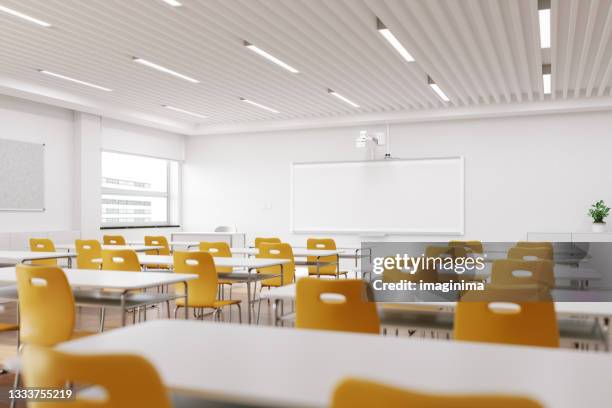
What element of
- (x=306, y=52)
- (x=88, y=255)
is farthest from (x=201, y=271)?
(x=306, y=52)

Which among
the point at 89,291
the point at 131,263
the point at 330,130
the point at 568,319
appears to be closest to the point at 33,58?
the point at 131,263

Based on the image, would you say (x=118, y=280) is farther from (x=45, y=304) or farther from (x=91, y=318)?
(x=91, y=318)

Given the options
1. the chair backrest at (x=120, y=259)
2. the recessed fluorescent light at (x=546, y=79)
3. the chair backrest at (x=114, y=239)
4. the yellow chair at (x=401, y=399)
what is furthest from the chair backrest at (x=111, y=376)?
the recessed fluorescent light at (x=546, y=79)

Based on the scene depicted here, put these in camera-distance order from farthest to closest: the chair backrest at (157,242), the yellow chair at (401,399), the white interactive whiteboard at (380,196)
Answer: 1. the white interactive whiteboard at (380,196)
2. the chair backrest at (157,242)
3. the yellow chair at (401,399)

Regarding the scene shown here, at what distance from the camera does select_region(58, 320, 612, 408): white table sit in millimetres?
1342

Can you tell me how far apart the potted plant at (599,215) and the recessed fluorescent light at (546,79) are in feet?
7.32

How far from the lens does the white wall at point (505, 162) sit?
1070 centimetres

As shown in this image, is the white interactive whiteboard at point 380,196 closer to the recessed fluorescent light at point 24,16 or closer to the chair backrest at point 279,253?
the chair backrest at point 279,253

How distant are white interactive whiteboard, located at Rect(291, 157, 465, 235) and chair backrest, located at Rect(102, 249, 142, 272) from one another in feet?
24.6

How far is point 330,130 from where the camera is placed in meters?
12.6

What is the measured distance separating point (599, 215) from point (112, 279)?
9.09 meters

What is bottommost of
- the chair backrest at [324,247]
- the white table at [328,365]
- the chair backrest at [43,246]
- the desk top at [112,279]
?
the chair backrest at [324,247]

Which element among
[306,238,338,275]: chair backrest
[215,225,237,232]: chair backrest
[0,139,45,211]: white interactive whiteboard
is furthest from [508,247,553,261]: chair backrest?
[215,225,237,232]: chair backrest

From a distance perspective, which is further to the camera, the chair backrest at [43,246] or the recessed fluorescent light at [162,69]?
the recessed fluorescent light at [162,69]
